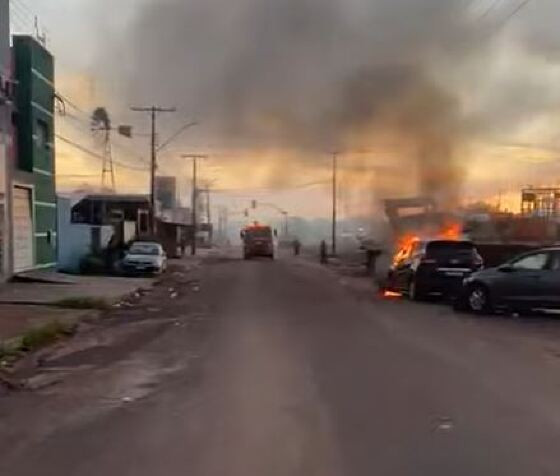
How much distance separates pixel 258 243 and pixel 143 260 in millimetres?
29568

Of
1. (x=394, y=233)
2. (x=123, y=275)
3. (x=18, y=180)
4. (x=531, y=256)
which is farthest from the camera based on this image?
(x=394, y=233)

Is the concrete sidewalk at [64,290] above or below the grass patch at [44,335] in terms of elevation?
below

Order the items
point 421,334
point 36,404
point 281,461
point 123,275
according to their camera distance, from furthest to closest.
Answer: point 123,275 < point 421,334 < point 36,404 < point 281,461

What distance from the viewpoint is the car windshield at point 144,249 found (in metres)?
42.4

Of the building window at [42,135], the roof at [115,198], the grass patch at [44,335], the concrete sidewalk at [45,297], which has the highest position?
the building window at [42,135]

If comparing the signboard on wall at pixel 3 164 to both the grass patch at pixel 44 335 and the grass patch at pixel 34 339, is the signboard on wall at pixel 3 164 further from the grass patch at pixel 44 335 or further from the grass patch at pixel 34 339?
the grass patch at pixel 44 335

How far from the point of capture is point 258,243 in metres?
70.8

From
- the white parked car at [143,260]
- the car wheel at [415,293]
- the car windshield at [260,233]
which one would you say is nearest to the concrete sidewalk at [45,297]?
the white parked car at [143,260]

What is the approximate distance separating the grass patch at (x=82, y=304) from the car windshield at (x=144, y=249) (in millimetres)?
18889

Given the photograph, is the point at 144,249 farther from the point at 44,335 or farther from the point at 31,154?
the point at 44,335

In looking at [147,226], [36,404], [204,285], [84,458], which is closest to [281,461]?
[84,458]

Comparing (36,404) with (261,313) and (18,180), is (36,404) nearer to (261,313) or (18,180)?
Result: (261,313)

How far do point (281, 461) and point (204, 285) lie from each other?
27.3 metres

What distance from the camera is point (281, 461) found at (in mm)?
6746
